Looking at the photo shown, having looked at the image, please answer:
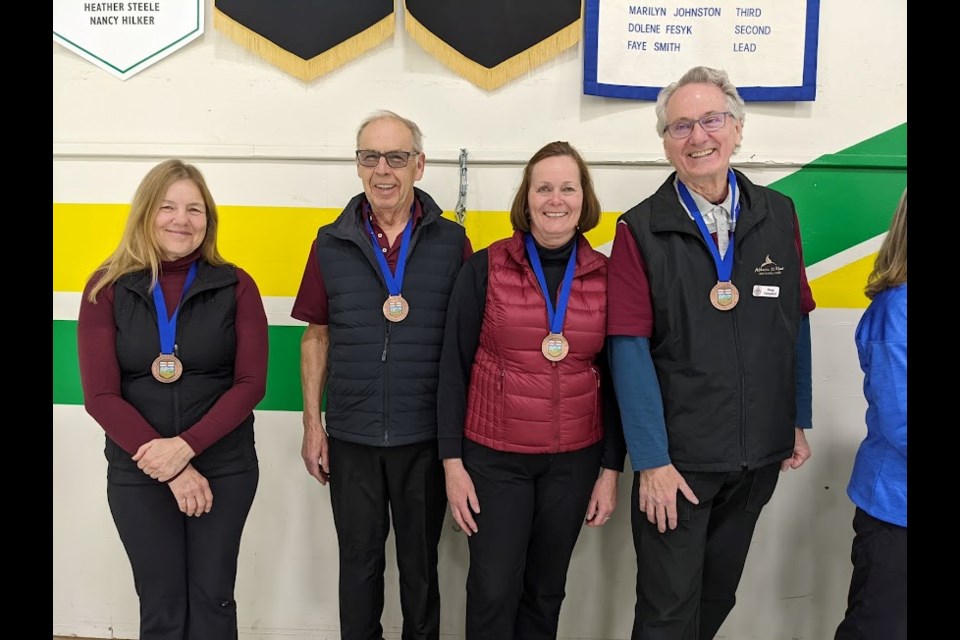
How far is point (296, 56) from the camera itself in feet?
7.93

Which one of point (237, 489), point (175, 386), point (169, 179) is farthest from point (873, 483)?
point (169, 179)

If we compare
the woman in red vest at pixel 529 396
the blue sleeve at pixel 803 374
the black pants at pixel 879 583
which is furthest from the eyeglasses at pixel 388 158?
the black pants at pixel 879 583

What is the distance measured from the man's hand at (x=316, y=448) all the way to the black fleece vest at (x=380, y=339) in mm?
159

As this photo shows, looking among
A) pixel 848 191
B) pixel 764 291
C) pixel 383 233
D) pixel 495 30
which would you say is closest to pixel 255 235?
pixel 383 233

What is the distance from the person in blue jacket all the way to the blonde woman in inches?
66.9

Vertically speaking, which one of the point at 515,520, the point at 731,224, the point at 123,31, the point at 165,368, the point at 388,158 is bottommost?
the point at 515,520

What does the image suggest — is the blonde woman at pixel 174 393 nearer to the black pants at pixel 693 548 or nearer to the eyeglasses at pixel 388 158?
the eyeglasses at pixel 388 158

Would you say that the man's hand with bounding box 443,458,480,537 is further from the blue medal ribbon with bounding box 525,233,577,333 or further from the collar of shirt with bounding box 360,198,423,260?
the collar of shirt with bounding box 360,198,423,260

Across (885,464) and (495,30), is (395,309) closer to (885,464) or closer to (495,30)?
(495,30)

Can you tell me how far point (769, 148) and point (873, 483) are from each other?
1361 mm

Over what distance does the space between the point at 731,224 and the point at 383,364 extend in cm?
108

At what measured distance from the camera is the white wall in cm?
239

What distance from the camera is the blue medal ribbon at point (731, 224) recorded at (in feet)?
5.38
